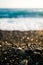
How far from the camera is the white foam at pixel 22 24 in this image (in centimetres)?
118

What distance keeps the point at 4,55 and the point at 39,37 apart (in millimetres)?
381

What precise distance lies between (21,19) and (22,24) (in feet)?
0.18

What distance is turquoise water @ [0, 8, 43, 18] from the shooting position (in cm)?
121

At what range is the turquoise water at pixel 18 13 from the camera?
3.98ft

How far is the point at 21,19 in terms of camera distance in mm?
1206

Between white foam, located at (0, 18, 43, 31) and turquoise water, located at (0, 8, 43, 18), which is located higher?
turquoise water, located at (0, 8, 43, 18)

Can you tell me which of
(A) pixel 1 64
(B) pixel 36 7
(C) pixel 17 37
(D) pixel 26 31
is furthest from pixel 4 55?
(B) pixel 36 7

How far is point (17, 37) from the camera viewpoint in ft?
3.83

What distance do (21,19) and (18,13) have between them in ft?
0.23

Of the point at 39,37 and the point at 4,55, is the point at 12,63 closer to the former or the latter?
the point at 4,55

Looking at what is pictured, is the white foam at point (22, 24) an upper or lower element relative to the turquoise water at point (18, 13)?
lower

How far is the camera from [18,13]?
122 centimetres

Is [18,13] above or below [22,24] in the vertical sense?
above

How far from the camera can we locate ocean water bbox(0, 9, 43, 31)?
119 centimetres
